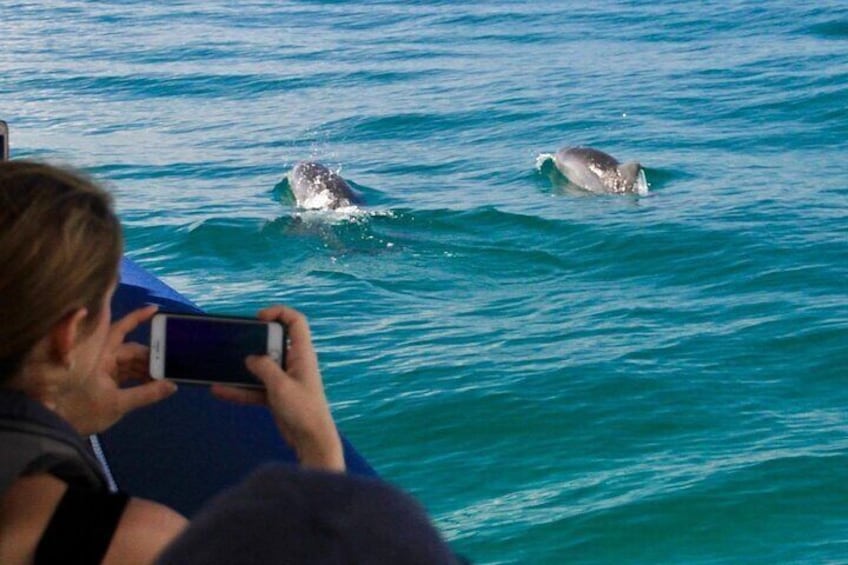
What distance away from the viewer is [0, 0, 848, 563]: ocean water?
680 centimetres

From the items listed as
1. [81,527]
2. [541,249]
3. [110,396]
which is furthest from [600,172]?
[81,527]

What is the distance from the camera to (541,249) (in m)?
Result: 10.1

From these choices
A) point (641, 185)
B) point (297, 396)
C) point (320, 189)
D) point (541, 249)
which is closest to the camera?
Answer: point (297, 396)

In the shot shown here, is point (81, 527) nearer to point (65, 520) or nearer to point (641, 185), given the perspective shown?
point (65, 520)

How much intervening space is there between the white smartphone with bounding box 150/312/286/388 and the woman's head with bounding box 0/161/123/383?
0.41 meters

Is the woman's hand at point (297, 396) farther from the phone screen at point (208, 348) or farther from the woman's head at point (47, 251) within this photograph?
the woman's head at point (47, 251)

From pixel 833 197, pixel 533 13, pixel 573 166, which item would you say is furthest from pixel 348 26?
pixel 833 197

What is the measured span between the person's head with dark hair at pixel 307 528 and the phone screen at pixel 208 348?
1296mm

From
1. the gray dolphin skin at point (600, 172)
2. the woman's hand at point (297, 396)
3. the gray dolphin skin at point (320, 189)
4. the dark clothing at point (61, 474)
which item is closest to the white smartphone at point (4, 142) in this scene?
the woman's hand at point (297, 396)

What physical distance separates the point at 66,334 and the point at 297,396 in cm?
39

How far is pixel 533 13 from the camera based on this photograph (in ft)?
72.4

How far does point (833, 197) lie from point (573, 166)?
2.02 m

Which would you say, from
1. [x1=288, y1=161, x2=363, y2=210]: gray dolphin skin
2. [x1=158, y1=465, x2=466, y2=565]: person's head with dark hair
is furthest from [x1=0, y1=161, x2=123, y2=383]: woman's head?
[x1=288, y1=161, x2=363, y2=210]: gray dolphin skin

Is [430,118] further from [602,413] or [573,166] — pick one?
[602,413]
